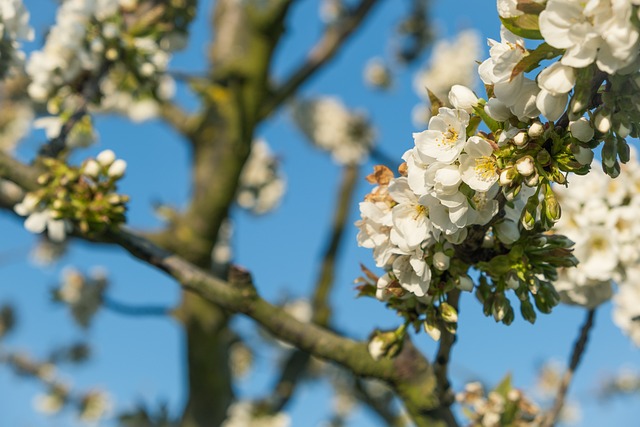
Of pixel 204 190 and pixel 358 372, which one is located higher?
pixel 204 190

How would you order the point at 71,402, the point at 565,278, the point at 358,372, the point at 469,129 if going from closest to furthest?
the point at 469,129, the point at 358,372, the point at 565,278, the point at 71,402

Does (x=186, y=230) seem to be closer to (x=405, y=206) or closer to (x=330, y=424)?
(x=405, y=206)

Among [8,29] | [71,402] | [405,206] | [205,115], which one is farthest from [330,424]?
[405,206]

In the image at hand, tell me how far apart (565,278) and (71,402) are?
6529mm

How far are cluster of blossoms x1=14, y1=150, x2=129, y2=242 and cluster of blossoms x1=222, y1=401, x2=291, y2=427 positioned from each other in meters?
3.80

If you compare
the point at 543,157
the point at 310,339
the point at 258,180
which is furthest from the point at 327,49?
the point at 543,157

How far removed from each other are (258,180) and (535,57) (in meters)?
5.53

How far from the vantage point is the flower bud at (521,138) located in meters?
1.06

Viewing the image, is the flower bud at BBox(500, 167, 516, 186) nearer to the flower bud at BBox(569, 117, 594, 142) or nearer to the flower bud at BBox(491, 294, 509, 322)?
the flower bud at BBox(569, 117, 594, 142)

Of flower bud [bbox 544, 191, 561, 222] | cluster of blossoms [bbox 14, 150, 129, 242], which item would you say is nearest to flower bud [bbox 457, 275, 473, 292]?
flower bud [bbox 544, 191, 561, 222]

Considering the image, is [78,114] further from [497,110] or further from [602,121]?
[602,121]

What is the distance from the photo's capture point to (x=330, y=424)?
8844 millimetres

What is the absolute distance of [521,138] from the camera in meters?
1.05

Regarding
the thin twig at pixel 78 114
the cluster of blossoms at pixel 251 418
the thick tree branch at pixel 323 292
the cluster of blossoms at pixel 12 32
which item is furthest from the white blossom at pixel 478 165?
the cluster of blossoms at pixel 251 418
